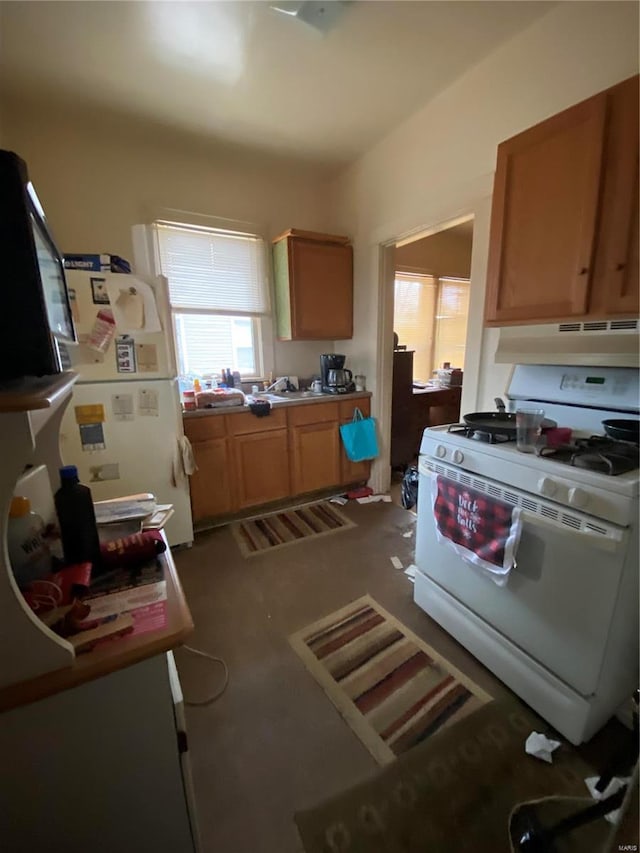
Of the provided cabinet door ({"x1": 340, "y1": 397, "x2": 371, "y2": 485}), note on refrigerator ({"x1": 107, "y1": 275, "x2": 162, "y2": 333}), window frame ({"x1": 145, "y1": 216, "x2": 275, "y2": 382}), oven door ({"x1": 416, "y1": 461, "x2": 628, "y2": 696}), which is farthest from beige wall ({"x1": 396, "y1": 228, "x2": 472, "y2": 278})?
oven door ({"x1": 416, "y1": 461, "x2": 628, "y2": 696})

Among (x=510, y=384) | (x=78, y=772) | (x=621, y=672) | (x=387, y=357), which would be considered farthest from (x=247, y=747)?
(x=387, y=357)

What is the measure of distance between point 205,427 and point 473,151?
2353mm

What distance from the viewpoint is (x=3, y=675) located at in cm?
57

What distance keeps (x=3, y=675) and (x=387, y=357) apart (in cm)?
291

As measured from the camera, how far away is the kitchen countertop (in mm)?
2521

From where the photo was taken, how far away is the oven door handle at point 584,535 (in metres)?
1.03

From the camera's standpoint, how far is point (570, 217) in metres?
1.39

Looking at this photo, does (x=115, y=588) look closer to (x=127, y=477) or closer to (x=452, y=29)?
(x=127, y=477)

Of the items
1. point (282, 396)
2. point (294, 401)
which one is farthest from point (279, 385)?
point (294, 401)

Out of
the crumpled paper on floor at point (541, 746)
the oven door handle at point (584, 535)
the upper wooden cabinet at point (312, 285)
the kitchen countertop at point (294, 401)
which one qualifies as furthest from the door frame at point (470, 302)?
the crumpled paper on floor at point (541, 746)

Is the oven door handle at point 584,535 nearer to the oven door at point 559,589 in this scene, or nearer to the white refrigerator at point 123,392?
the oven door at point 559,589

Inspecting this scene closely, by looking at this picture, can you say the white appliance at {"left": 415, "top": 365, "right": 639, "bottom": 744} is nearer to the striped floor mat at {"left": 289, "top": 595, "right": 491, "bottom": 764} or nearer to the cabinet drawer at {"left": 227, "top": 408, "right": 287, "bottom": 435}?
the striped floor mat at {"left": 289, "top": 595, "right": 491, "bottom": 764}

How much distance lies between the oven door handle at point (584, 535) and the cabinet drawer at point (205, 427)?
1.99 metres

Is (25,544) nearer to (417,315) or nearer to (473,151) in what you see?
(473,151)
